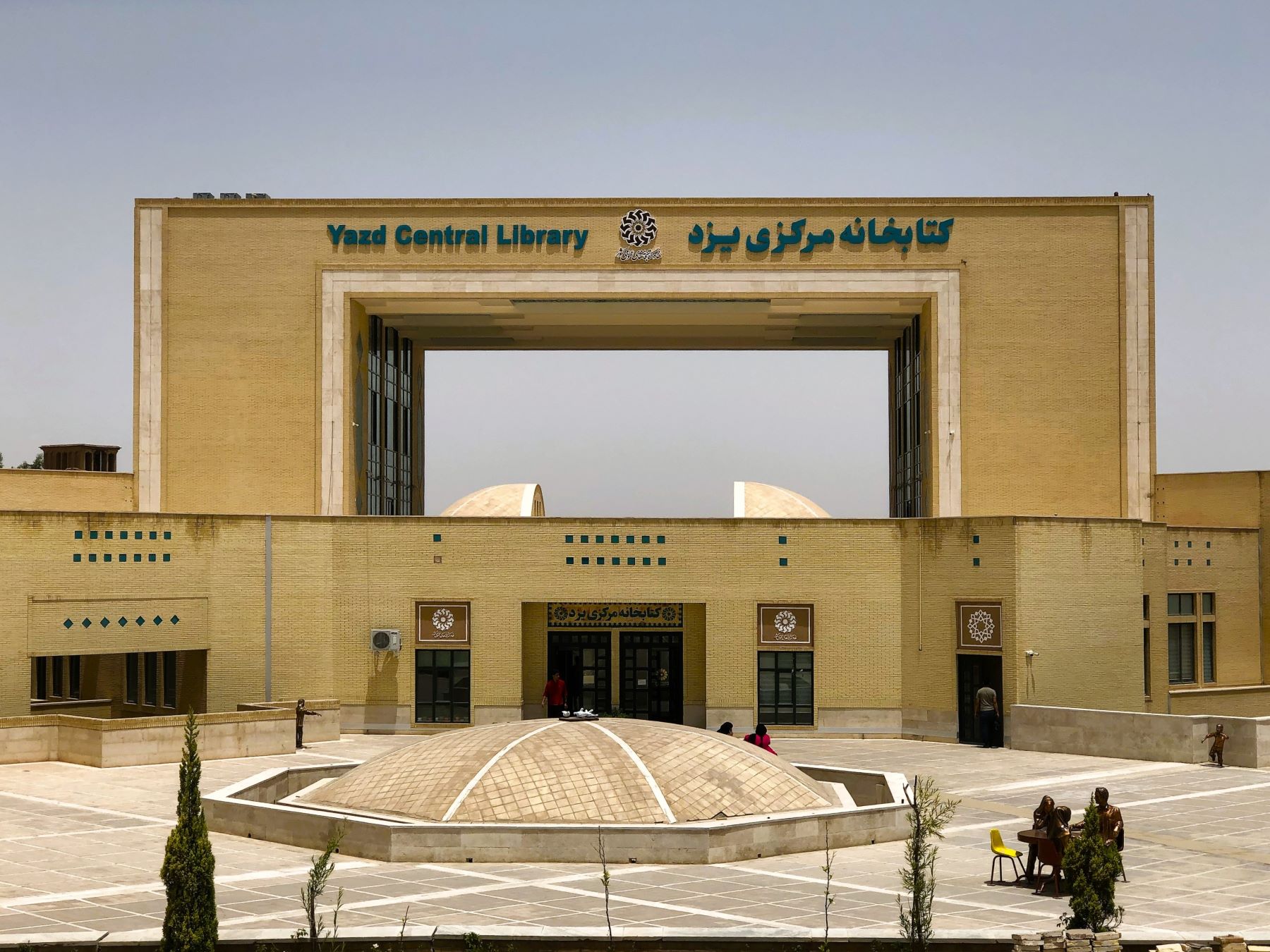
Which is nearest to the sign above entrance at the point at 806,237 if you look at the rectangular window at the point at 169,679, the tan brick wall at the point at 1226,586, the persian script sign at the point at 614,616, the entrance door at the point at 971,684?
the tan brick wall at the point at 1226,586

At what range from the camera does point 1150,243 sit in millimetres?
44000

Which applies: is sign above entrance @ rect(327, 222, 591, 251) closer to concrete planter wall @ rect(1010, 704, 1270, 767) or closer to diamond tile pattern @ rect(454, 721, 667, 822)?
concrete planter wall @ rect(1010, 704, 1270, 767)

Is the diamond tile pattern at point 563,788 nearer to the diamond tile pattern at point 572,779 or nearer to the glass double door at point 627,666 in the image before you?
the diamond tile pattern at point 572,779

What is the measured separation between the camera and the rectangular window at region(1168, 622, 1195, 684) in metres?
43.9

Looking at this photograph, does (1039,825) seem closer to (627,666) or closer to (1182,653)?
(627,666)

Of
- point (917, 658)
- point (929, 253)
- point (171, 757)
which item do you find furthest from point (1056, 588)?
point (171, 757)

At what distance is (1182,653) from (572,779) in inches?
1093

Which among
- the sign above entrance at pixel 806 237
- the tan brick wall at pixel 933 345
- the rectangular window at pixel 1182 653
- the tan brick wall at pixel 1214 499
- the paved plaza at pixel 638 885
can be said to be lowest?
the paved plaza at pixel 638 885

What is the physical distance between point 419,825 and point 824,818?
5627 millimetres

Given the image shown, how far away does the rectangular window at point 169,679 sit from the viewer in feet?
127

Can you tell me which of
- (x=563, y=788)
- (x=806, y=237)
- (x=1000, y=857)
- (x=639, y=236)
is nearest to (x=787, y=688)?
(x=806, y=237)

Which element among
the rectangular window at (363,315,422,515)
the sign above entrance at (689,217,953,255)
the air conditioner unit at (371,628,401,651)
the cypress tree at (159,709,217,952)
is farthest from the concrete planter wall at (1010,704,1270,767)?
the cypress tree at (159,709,217,952)

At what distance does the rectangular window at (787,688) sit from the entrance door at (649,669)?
2.31 meters

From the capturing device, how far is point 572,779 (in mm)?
21859
